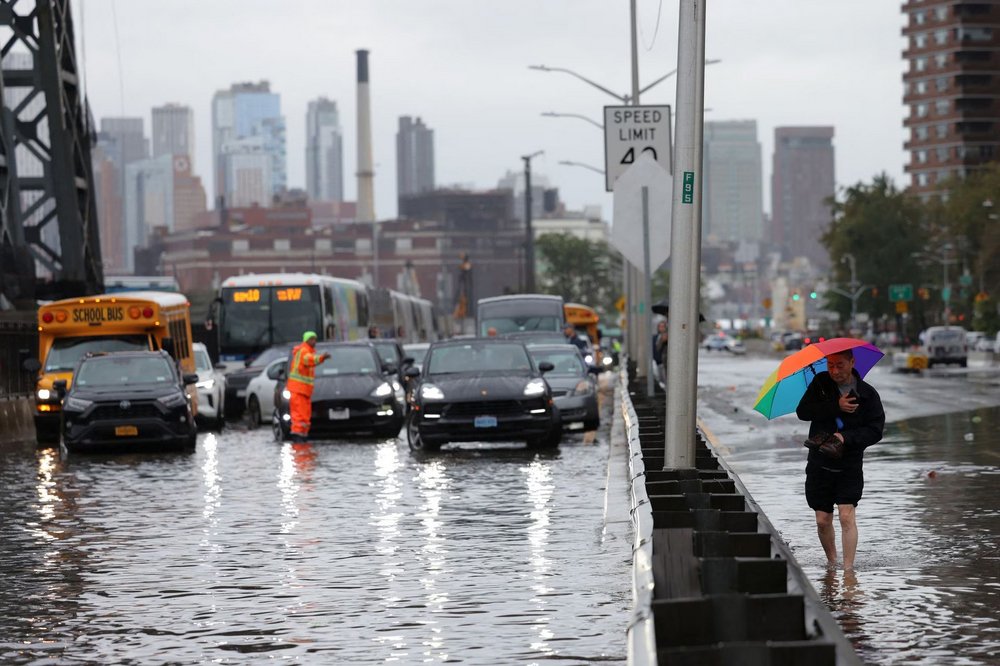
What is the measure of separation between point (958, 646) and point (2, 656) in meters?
4.59

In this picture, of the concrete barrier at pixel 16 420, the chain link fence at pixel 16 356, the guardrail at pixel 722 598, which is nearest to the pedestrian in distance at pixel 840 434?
the guardrail at pixel 722 598

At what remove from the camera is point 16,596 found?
40.4 ft

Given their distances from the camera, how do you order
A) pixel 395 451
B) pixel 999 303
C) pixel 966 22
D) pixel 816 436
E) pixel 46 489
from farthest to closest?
pixel 966 22
pixel 999 303
pixel 395 451
pixel 46 489
pixel 816 436

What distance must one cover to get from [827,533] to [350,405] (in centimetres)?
1823

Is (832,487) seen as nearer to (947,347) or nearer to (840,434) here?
(840,434)

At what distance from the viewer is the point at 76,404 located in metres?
28.0

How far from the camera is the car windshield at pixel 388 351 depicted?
39.2 meters

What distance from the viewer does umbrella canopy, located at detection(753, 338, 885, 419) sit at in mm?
12312

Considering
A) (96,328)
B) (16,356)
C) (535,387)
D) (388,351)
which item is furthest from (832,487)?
(388,351)

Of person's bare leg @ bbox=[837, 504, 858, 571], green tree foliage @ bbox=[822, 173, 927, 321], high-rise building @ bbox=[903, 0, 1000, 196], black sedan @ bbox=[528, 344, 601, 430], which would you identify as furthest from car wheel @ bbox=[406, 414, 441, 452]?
high-rise building @ bbox=[903, 0, 1000, 196]

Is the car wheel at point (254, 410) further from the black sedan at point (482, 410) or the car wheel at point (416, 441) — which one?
the car wheel at point (416, 441)

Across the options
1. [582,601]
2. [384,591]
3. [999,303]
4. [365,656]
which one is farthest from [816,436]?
[999,303]

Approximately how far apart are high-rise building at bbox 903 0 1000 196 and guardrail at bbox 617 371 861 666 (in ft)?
578

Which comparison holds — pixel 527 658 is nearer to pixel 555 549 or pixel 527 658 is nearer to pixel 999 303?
pixel 555 549
